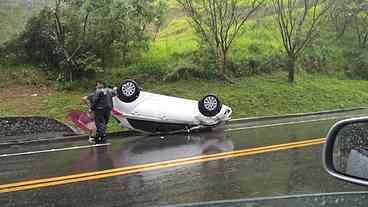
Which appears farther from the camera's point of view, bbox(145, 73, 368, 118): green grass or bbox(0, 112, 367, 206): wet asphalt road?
bbox(145, 73, 368, 118): green grass

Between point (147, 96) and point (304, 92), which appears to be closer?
point (147, 96)

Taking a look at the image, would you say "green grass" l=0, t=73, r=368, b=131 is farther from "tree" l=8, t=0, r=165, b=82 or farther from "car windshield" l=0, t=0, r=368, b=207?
"tree" l=8, t=0, r=165, b=82

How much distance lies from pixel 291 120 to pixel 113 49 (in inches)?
289

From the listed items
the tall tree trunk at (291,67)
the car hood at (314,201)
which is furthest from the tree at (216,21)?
the car hood at (314,201)

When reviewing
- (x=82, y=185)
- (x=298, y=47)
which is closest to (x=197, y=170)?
(x=82, y=185)

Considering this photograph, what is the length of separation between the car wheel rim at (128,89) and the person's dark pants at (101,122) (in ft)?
2.22

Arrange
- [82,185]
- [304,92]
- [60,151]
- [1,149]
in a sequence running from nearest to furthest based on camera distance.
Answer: [82,185], [60,151], [1,149], [304,92]

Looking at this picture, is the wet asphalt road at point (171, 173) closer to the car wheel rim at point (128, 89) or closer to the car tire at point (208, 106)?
the car tire at point (208, 106)

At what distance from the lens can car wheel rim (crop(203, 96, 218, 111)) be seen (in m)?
13.8

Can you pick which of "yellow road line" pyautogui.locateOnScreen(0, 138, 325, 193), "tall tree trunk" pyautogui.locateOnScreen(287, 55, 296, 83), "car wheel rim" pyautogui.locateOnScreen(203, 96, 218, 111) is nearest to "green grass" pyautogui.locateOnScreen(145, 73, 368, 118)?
"tall tree trunk" pyautogui.locateOnScreen(287, 55, 296, 83)

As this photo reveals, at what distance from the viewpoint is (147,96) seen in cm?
1362

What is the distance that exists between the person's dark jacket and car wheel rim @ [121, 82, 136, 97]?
500 mm

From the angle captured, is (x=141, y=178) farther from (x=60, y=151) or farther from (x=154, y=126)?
(x=154, y=126)

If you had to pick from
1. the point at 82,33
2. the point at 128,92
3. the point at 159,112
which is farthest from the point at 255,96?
the point at 128,92
